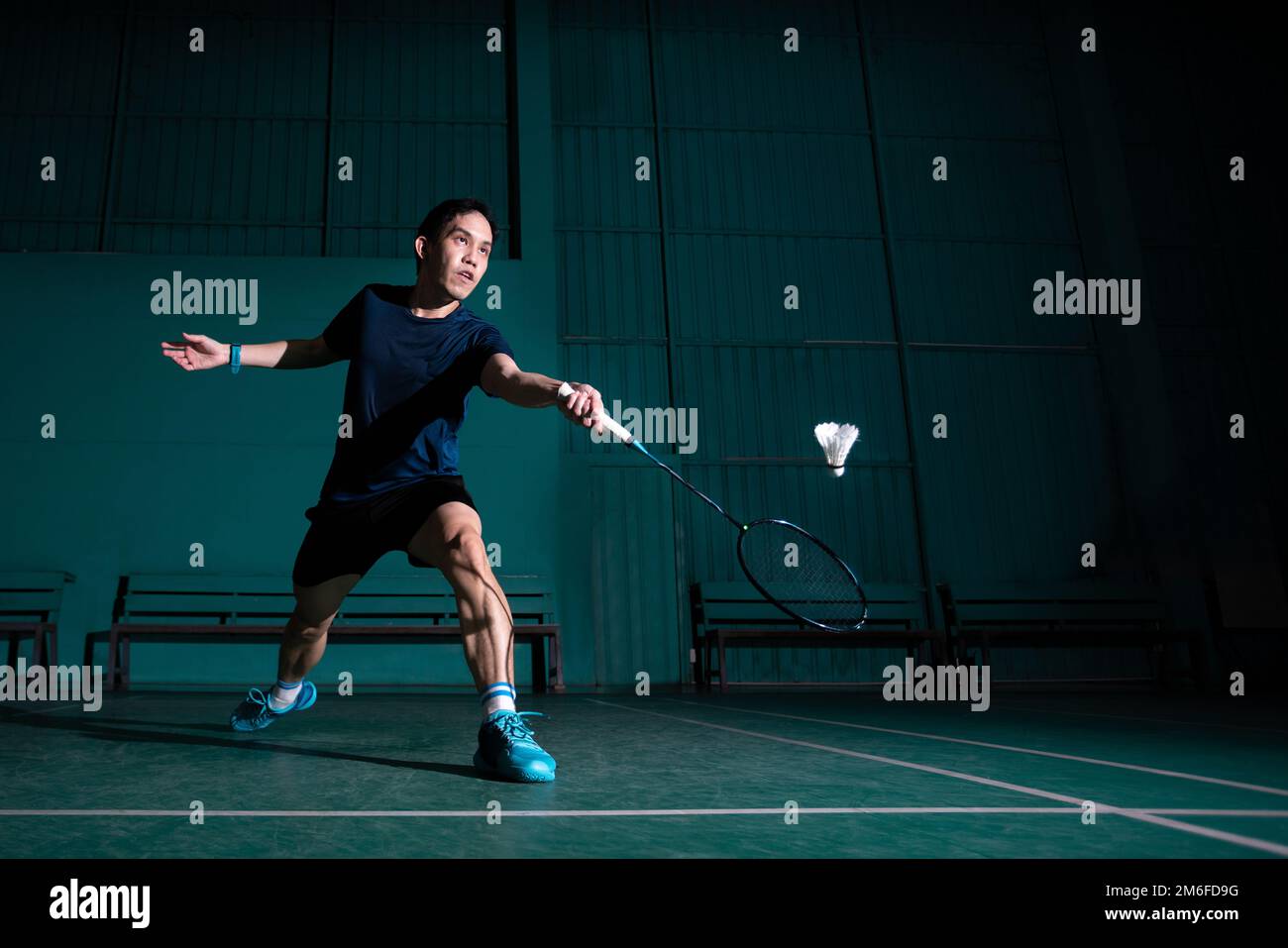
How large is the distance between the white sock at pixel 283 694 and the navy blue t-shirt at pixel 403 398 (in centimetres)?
96

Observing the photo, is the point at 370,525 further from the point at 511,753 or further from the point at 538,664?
the point at 538,664

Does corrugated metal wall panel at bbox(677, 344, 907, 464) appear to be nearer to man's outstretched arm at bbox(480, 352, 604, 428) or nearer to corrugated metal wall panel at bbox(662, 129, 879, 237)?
corrugated metal wall panel at bbox(662, 129, 879, 237)

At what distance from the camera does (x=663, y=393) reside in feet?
33.4

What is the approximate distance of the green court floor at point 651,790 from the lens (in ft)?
5.44

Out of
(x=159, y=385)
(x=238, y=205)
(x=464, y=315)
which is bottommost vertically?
(x=464, y=315)

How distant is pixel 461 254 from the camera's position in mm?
3062

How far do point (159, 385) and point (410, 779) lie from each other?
783 cm

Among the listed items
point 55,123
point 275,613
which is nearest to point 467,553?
point 275,613

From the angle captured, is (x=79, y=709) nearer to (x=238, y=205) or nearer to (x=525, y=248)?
(x=525, y=248)

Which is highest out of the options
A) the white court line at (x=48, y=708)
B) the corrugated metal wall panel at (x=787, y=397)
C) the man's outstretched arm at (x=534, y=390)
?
the corrugated metal wall panel at (x=787, y=397)

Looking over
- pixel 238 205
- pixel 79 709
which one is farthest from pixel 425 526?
pixel 238 205

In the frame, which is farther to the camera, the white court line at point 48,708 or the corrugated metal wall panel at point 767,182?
the corrugated metal wall panel at point 767,182

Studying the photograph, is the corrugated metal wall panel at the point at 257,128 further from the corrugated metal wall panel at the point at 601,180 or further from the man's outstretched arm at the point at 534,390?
the man's outstretched arm at the point at 534,390

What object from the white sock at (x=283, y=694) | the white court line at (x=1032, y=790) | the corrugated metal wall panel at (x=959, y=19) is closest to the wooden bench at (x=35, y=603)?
the white sock at (x=283, y=694)
